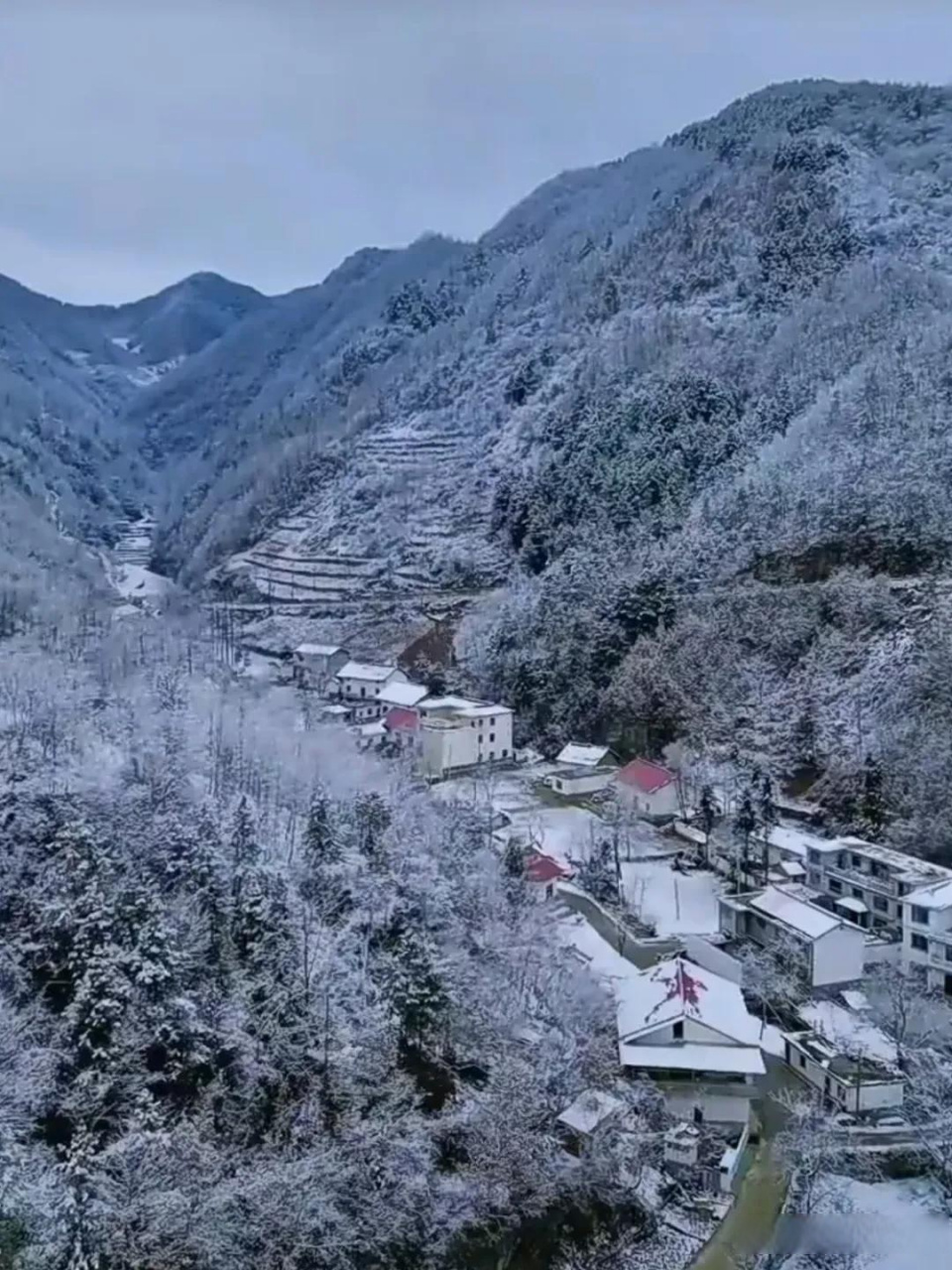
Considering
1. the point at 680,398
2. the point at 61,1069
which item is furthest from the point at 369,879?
the point at 680,398

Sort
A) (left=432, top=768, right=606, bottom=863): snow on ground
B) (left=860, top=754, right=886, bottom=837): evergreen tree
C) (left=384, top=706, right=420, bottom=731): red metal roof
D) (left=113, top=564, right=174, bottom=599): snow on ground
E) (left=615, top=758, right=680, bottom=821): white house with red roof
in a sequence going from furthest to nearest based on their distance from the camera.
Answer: (left=113, top=564, right=174, bottom=599): snow on ground, (left=384, top=706, right=420, bottom=731): red metal roof, (left=615, top=758, right=680, bottom=821): white house with red roof, (left=432, top=768, right=606, bottom=863): snow on ground, (left=860, top=754, right=886, bottom=837): evergreen tree

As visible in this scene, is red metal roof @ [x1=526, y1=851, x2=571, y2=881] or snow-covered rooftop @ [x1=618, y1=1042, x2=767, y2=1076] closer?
snow-covered rooftop @ [x1=618, y1=1042, x2=767, y2=1076]

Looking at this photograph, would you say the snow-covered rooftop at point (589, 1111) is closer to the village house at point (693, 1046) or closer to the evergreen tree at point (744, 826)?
the village house at point (693, 1046)

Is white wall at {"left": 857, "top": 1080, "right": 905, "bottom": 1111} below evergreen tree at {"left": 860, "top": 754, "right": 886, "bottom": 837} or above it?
below

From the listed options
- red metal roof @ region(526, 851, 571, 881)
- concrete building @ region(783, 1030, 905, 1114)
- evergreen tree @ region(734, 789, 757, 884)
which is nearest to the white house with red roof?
evergreen tree @ region(734, 789, 757, 884)

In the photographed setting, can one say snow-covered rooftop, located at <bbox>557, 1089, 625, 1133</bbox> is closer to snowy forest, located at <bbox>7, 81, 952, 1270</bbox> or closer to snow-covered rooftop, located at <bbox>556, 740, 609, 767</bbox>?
snowy forest, located at <bbox>7, 81, 952, 1270</bbox>

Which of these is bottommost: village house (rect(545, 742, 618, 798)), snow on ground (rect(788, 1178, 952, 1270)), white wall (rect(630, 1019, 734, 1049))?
snow on ground (rect(788, 1178, 952, 1270))

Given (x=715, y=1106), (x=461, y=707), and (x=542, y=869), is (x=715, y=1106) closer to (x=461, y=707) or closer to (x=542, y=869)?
(x=542, y=869)
